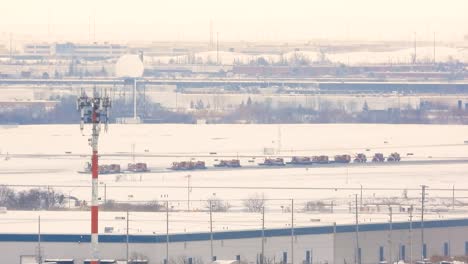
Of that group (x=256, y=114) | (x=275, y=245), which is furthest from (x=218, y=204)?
(x=256, y=114)

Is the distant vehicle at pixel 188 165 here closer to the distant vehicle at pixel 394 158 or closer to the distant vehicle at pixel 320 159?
the distant vehicle at pixel 320 159

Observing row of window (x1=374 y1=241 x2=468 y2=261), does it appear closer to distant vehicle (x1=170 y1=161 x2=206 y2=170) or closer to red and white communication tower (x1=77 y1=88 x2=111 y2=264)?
red and white communication tower (x1=77 y1=88 x2=111 y2=264)

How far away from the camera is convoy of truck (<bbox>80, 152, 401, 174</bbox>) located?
29.2m

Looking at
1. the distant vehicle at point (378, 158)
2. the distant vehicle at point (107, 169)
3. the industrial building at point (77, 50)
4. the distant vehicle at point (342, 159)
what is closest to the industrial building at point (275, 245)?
the distant vehicle at point (107, 169)

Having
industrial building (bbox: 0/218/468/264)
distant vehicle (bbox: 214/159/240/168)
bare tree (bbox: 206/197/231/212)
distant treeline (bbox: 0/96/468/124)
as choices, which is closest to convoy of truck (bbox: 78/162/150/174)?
distant vehicle (bbox: 214/159/240/168)

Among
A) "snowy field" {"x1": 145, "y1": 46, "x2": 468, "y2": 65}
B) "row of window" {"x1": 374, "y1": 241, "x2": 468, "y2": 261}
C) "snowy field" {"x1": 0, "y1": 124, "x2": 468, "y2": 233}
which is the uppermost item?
"snowy field" {"x1": 145, "y1": 46, "x2": 468, "y2": 65}

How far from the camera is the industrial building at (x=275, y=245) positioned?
64.6ft

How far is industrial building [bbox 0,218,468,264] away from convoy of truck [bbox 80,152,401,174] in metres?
8.52

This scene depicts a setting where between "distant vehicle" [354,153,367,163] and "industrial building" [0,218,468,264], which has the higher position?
"distant vehicle" [354,153,367,163]

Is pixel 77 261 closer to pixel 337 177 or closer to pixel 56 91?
pixel 337 177

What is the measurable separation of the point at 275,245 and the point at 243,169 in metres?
9.49

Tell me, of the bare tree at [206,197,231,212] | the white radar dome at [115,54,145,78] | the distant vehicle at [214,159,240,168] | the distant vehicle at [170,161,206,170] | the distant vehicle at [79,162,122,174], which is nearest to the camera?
the bare tree at [206,197,231,212]

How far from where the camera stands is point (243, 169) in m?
29.8

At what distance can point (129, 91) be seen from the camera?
174 feet
